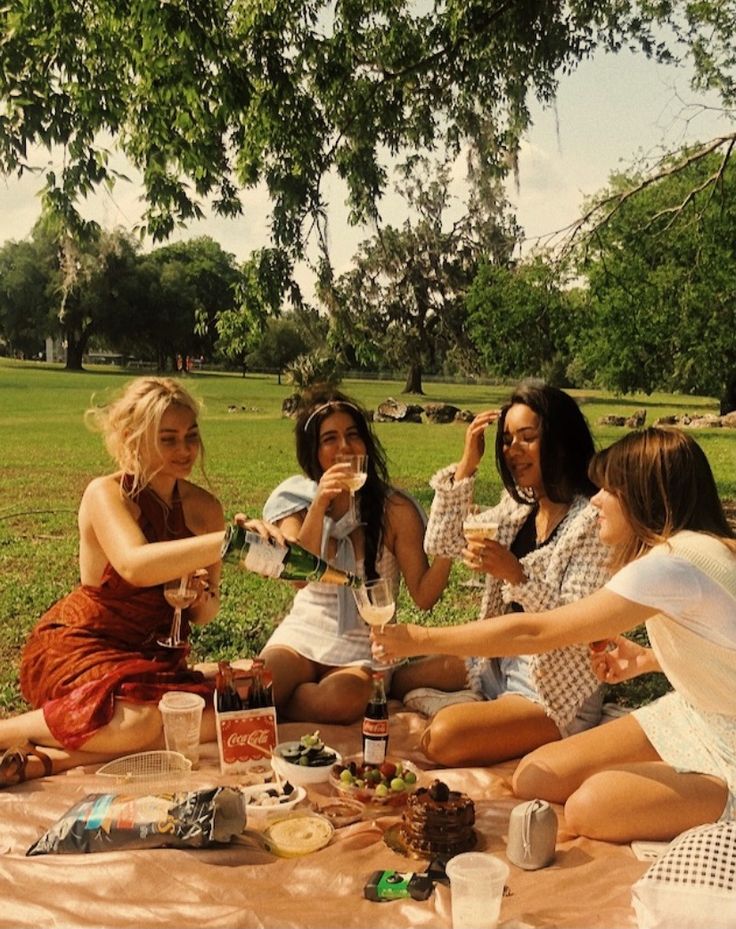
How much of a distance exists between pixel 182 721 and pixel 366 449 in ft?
4.55

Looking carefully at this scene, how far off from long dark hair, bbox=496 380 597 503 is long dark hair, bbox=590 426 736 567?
0.97 meters

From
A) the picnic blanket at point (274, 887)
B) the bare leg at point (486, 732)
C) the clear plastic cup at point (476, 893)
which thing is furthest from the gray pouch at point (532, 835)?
the bare leg at point (486, 732)

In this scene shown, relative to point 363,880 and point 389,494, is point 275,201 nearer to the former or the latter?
point 389,494

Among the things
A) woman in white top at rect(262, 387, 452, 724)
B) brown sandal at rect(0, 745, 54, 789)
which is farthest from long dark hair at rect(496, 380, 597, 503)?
brown sandal at rect(0, 745, 54, 789)

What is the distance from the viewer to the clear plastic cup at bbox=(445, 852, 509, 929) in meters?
2.51

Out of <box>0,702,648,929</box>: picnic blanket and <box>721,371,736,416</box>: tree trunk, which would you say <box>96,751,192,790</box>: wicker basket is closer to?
<box>0,702,648,929</box>: picnic blanket

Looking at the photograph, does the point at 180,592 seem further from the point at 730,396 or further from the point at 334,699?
Answer: the point at 730,396

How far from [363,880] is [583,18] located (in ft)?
25.4

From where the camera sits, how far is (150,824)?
2.98m

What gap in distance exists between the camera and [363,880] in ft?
9.53

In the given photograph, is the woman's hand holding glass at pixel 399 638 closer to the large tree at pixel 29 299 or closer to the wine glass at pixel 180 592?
the wine glass at pixel 180 592

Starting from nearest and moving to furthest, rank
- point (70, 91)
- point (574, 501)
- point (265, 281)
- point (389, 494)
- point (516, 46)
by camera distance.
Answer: point (574, 501), point (389, 494), point (70, 91), point (265, 281), point (516, 46)

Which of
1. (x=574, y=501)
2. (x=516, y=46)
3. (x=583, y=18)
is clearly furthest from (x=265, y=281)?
(x=574, y=501)

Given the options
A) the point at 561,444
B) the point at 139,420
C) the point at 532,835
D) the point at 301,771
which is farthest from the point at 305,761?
the point at 561,444
